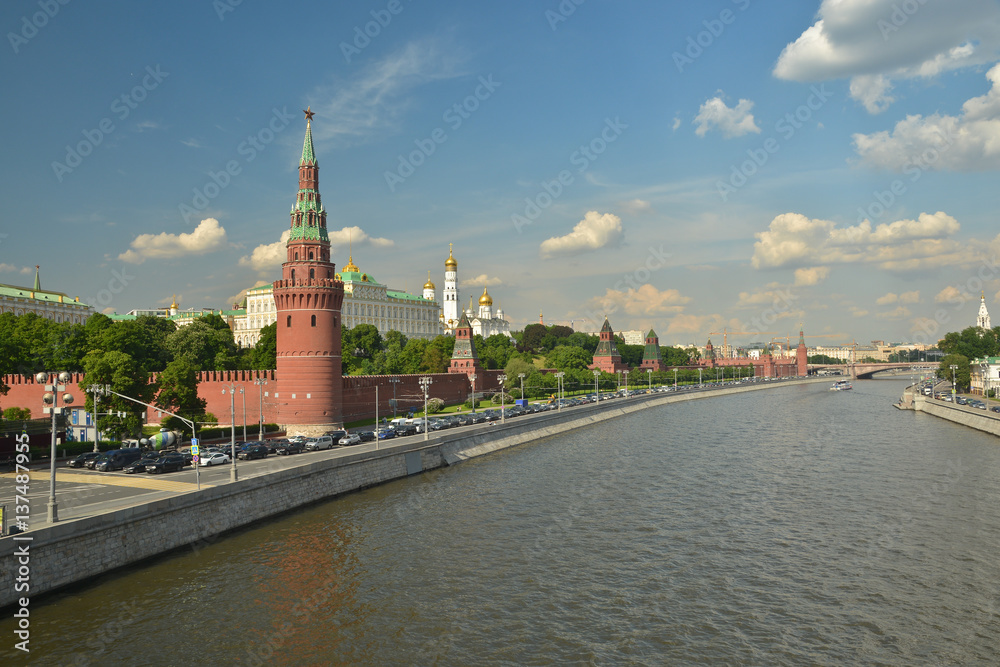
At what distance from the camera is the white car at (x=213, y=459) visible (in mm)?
Result: 40938

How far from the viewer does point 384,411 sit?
7525 cm

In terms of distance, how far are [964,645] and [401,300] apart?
16070 centimetres

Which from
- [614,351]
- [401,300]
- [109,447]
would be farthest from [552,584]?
[401,300]

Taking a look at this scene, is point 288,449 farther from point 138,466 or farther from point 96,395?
point 96,395

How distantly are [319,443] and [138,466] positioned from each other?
12.7 meters

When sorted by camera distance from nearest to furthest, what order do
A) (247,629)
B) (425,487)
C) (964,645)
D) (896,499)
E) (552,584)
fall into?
(964,645), (247,629), (552,584), (896,499), (425,487)

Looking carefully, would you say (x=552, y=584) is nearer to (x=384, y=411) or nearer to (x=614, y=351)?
(x=384, y=411)

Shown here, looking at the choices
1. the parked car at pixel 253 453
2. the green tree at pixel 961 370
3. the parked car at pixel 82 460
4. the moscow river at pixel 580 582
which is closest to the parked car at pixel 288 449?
the parked car at pixel 253 453

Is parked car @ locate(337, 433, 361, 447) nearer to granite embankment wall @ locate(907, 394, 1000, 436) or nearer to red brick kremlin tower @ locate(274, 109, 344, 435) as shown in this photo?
red brick kremlin tower @ locate(274, 109, 344, 435)

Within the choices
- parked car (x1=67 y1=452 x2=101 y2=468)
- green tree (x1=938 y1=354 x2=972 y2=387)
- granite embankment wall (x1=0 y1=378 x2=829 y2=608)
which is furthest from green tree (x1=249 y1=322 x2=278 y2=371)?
green tree (x1=938 y1=354 x2=972 y2=387)

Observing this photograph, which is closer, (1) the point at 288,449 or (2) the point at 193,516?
(2) the point at 193,516

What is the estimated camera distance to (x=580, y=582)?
83.5 ft

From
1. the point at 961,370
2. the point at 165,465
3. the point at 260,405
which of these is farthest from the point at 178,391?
the point at 961,370

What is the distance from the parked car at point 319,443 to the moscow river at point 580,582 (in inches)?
Answer: 311
